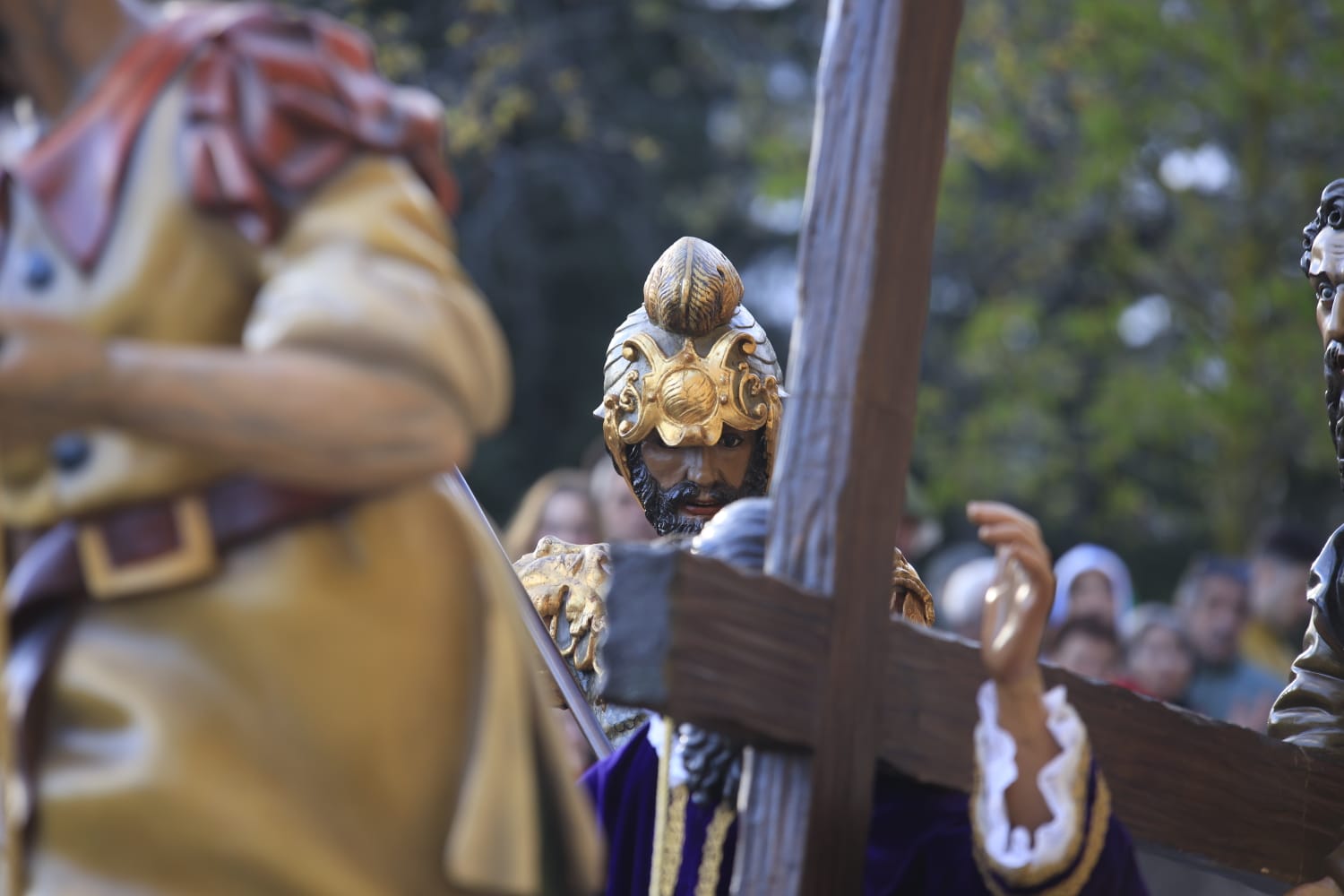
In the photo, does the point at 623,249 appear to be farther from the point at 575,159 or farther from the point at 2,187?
the point at 2,187

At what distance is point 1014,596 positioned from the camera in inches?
122

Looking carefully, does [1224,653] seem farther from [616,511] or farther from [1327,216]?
[1327,216]

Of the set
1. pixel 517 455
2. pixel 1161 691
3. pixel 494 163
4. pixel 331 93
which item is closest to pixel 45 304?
pixel 331 93

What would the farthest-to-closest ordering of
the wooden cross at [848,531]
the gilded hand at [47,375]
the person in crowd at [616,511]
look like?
the person in crowd at [616,511] < the wooden cross at [848,531] < the gilded hand at [47,375]

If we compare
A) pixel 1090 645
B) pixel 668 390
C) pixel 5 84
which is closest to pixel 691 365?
pixel 668 390

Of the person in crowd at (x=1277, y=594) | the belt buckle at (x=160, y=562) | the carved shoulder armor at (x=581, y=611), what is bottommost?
the belt buckle at (x=160, y=562)

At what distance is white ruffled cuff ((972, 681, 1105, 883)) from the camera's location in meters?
3.11

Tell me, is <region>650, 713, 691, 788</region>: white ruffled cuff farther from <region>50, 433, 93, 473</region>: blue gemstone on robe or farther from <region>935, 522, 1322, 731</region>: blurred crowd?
<region>935, 522, 1322, 731</region>: blurred crowd

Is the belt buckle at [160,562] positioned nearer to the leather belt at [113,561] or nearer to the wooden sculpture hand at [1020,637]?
the leather belt at [113,561]

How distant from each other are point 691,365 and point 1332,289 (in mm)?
1271

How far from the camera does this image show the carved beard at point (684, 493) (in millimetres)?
4789

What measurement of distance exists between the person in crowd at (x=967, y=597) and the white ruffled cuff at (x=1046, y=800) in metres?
5.21

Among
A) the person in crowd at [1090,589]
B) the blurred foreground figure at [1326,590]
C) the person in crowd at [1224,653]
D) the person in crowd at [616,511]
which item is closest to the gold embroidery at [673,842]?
the blurred foreground figure at [1326,590]

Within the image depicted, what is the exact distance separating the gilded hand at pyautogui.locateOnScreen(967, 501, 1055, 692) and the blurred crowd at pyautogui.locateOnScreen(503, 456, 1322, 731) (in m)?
4.33
